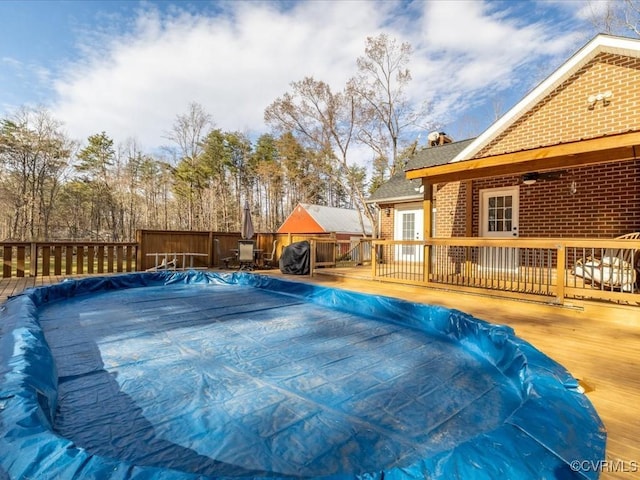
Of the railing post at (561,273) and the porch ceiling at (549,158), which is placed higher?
the porch ceiling at (549,158)

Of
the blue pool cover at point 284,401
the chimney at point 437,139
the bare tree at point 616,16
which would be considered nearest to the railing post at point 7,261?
the blue pool cover at point 284,401

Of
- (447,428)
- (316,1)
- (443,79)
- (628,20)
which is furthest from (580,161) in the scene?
(628,20)

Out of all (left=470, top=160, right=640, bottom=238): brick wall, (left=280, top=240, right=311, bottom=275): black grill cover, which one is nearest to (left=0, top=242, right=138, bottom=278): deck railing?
(left=280, top=240, right=311, bottom=275): black grill cover

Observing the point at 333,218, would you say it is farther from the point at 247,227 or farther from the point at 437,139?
the point at 247,227

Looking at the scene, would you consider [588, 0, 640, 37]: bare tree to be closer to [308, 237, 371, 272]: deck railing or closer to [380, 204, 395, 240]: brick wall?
[380, 204, 395, 240]: brick wall

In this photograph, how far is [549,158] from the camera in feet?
16.2

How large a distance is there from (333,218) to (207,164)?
10.3 metres

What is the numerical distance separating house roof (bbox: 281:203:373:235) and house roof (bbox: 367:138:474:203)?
9146 mm

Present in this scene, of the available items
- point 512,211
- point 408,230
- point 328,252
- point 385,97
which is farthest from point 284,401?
point 385,97

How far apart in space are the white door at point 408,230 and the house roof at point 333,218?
9897 millimetres

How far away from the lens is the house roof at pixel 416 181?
9.90m

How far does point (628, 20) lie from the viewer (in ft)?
42.0

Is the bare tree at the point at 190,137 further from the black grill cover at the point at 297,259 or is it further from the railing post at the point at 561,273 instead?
the railing post at the point at 561,273

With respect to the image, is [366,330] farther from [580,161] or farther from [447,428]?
[580,161]
